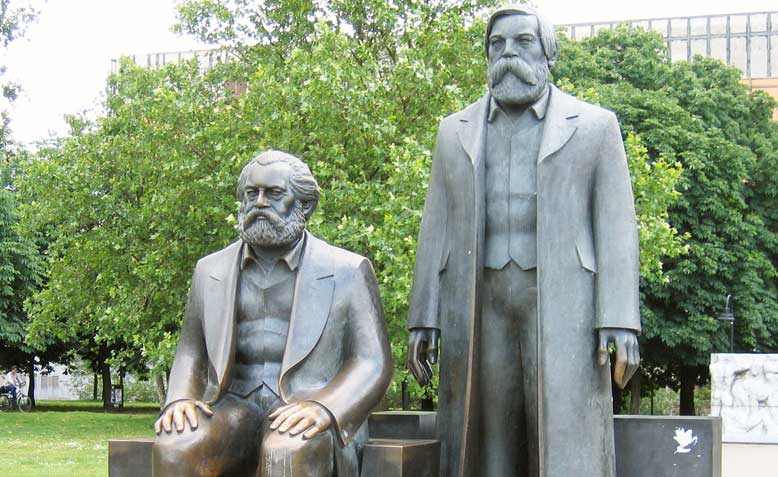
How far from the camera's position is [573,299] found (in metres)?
5.42

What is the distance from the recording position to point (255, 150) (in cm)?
1894

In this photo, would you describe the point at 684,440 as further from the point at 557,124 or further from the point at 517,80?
the point at 517,80

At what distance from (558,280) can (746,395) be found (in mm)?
21053

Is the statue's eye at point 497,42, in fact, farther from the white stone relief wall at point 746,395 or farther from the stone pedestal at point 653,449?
the white stone relief wall at point 746,395

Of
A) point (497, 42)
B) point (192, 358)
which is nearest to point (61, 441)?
point (192, 358)

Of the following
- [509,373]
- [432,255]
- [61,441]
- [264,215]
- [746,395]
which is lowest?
[61,441]

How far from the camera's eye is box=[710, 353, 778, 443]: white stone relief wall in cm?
2470

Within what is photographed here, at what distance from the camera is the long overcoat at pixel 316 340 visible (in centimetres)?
516

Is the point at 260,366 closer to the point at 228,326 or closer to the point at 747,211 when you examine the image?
the point at 228,326

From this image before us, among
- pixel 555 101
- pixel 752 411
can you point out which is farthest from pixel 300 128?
pixel 555 101

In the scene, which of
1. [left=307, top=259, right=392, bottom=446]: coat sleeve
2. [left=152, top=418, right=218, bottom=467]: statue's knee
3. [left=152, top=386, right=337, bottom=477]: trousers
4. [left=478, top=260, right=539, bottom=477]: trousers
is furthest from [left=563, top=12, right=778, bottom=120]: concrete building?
[left=152, top=418, right=218, bottom=467]: statue's knee

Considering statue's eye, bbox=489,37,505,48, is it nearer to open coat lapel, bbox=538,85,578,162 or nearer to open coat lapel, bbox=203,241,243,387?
open coat lapel, bbox=538,85,578,162

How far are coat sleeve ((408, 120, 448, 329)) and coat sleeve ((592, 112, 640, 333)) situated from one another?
0.77 metres

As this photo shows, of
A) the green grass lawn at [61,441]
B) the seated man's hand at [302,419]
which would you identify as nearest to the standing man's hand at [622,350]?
the seated man's hand at [302,419]
